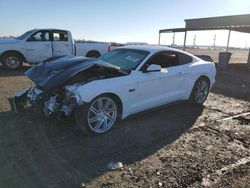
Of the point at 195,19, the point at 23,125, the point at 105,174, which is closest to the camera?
the point at 105,174

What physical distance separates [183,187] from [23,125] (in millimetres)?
3311

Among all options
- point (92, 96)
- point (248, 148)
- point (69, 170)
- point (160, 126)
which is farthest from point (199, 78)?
point (69, 170)

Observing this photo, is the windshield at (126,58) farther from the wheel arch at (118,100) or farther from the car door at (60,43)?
the car door at (60,43)

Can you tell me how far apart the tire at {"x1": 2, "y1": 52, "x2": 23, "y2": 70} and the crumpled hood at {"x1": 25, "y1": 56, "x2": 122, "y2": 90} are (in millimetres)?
7579

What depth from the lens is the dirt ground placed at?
3330mm

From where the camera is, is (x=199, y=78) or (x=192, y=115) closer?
(x=192, y=115)

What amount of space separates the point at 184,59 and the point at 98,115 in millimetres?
2900

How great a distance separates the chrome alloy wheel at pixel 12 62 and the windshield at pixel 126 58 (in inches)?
296

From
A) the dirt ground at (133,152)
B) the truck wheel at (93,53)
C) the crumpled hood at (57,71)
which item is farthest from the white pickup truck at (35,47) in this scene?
the crumpled hood at (57,71)

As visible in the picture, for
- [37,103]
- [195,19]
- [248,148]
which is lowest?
[248,148]

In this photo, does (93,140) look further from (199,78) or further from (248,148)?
(199,78)

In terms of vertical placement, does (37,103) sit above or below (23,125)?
above

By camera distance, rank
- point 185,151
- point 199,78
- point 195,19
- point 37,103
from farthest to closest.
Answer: point 195,19 → point 199,78 → point 37,103 → point 185,151

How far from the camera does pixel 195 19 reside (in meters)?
25.5
